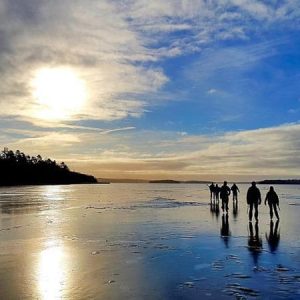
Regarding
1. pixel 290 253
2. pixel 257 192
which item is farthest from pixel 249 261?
pixel 257 192

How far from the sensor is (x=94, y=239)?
1791 cm

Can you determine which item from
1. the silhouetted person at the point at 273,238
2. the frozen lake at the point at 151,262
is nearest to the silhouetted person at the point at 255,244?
the frozen lake at the point at 151,262

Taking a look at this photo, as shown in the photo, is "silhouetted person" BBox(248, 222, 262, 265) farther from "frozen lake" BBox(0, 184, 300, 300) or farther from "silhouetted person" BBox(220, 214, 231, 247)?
"silhouetted person" BBox(220, 214, 231, 247)

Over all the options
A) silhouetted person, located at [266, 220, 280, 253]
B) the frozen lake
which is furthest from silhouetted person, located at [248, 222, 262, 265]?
silhouetted person, located at [266, 220, 280, 253]

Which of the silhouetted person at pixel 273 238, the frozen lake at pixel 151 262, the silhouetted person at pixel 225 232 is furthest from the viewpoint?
the silhouetted person at pixel 225 232

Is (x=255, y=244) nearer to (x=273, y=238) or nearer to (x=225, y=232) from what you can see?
(x=273, y=238)

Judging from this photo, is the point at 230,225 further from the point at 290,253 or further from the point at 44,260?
the point at 44,260

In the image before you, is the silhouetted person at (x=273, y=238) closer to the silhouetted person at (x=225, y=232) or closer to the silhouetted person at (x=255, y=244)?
the silhouetted person at (x=255, y=244)

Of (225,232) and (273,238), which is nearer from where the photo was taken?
(273,238)

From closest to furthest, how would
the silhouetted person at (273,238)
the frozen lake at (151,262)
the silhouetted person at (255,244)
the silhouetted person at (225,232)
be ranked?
the frozen lake at (151,262) < the silhouetted person at (255,244) < the silhouetted person at (273,238) < the silhouetted person at (225,232)

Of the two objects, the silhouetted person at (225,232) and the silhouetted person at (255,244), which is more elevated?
the silhouetted person at (225,232)

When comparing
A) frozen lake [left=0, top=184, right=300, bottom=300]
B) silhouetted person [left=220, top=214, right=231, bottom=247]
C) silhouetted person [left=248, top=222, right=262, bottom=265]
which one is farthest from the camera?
silhouetted person [left=220, top=214, right=231, bottom=247]

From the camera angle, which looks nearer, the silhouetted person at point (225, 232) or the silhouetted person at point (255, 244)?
the silhouetted person at point (255, 244)

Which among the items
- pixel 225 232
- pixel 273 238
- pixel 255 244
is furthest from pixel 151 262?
pixel 225 232
